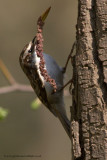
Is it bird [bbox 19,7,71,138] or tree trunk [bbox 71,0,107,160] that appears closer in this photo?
tree trunk [bbox 71,0,107,160]

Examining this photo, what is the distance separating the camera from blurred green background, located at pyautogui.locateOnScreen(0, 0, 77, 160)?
6.62 meters

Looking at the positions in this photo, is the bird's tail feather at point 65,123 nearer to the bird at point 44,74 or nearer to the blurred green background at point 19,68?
the bird at point 44,74

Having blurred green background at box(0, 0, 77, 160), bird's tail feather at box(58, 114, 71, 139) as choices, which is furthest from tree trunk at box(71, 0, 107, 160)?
blurred green background at box(0, 0, 77, 160)

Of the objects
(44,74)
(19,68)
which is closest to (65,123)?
(44,74)

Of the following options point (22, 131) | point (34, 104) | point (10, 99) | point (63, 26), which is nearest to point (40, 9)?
point (63, 26)

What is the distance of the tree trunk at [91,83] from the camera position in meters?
2.55

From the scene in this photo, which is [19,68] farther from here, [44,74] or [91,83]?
[91,83]

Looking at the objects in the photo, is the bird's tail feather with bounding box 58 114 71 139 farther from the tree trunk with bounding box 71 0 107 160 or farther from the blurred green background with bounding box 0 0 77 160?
the blurred green background with bounding box 0 0 77 160

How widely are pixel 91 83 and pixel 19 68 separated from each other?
14.1 ft

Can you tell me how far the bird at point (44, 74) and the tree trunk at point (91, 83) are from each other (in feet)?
2.85

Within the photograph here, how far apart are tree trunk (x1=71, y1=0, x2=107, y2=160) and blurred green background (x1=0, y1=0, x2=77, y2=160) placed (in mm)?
3898

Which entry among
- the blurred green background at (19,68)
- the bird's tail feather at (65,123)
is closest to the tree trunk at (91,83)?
the bird's tail feather at (65,123)

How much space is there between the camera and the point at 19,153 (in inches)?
256

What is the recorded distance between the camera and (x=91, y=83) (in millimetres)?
2594
